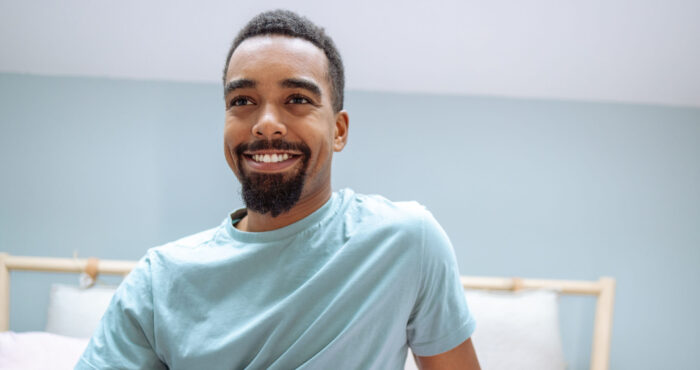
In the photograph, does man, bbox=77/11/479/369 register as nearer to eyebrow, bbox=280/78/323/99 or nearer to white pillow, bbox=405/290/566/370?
eyebrow, bbox=280/78/323/99

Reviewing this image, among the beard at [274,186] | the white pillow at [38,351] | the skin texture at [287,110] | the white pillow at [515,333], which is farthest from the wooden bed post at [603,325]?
the white pillow at [38,351]

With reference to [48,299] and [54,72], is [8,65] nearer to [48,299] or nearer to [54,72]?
[54,72]

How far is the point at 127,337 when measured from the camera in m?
0.88

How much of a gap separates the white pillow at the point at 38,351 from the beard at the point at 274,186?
665mm

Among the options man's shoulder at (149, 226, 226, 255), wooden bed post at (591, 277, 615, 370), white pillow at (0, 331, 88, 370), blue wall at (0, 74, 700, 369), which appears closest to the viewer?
man's shoulder at (149, 226, 226, 255)

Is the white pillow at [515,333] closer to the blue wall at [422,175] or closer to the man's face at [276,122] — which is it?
the blue wall at [422,175]

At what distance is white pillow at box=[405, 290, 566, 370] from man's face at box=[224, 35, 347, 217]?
2.36ft

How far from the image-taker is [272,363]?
81 centimetres

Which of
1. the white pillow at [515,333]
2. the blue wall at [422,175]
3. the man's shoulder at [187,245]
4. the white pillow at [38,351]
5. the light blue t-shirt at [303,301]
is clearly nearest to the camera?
the light blue t-shirt at [303,301]

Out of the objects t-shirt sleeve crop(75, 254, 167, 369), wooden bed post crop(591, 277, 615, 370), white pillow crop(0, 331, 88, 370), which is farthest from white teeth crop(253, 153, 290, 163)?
wooden bed post crop(591, 277, 615, 370)

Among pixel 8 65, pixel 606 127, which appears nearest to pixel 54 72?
pixel 8 65

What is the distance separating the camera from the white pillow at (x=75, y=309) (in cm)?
143

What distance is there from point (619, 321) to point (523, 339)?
1.30ft

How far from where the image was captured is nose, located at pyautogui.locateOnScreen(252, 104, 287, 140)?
0.83 m
